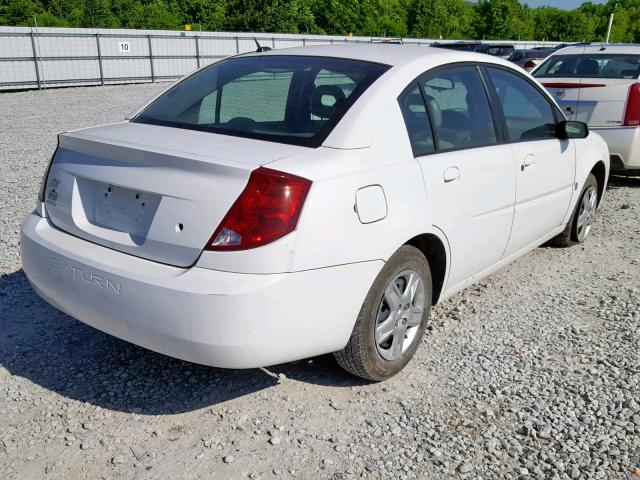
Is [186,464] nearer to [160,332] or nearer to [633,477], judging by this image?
[160,332]

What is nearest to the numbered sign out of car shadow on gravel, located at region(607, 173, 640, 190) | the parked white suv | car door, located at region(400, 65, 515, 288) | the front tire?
the parked white suv

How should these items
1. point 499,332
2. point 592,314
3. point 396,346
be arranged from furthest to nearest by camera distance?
point 592,314, point 499,332, point 396,346

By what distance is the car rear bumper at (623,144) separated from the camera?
7172mm

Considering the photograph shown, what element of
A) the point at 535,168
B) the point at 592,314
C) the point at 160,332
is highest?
the point at 535,168

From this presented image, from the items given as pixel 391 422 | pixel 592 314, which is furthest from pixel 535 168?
pixel 391 422

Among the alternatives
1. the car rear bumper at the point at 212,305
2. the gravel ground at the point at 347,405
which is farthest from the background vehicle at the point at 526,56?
the car rear bumper at the point at 212,305

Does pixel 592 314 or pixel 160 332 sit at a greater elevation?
pixel 160 332

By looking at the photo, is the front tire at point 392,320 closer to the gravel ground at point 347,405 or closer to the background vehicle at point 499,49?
the gravel ground at point 347,405

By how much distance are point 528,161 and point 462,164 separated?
2.83 ft

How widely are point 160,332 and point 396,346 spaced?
126 centimetres

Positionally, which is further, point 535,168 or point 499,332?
point 535,168

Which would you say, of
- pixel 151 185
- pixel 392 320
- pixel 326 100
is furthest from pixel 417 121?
pixel 151 185

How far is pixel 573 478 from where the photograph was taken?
262cm

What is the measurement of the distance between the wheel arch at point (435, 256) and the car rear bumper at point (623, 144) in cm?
465
